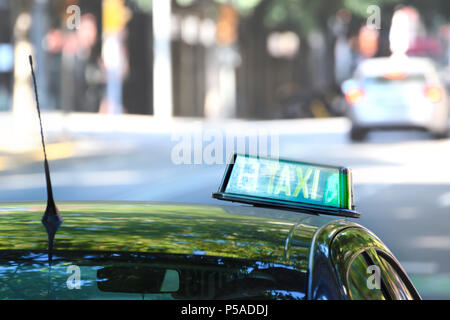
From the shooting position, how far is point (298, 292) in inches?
95.0

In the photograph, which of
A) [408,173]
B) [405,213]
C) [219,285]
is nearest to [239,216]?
[219,285]

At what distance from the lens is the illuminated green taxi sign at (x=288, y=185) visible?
2.98m

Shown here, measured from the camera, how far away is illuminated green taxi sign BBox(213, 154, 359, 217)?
298 centimetres

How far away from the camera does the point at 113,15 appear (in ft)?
133

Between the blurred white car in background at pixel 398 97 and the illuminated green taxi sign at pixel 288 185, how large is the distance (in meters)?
20.9

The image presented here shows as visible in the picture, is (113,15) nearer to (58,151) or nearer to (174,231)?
(58,151)

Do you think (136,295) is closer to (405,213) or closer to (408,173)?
(405,213)

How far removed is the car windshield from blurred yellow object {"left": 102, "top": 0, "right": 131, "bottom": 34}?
38131 millimetres

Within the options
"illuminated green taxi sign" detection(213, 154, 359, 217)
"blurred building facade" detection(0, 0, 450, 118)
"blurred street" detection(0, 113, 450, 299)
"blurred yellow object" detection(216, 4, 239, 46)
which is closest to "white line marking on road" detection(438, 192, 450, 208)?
"blurred street" detection(0, 113, 450, 299)

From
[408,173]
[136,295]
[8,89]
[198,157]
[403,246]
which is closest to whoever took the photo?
[136,295]

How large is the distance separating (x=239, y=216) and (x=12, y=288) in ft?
2.76

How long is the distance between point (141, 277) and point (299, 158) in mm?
18664
